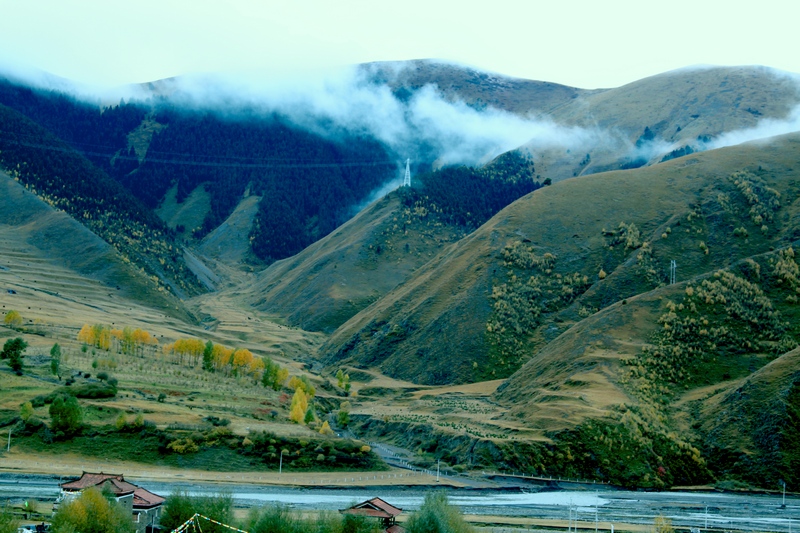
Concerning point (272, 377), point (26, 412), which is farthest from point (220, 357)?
point (26, 412)

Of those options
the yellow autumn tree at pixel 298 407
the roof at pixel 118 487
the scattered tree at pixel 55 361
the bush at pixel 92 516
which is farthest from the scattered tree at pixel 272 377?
the bush at pixel 92 516

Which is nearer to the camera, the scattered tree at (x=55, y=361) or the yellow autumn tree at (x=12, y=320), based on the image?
the scattered tree at (x=55, y=361)

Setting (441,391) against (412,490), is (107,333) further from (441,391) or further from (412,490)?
(412,490)

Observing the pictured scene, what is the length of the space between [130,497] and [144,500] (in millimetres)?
1519

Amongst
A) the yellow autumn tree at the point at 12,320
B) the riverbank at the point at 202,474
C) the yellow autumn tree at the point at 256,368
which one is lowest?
the riverbank at the point at 202,474

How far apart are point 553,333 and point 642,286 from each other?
21.1m

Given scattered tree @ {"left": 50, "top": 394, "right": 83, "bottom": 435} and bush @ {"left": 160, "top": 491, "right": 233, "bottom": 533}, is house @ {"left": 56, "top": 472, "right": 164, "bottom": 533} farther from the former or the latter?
scattered tree @ {"left": 50, "top": 394, "right": 83, "bottom": 435}

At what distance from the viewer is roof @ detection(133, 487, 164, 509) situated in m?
77.4

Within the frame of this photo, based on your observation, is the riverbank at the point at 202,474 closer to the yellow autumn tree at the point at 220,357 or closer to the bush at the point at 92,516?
the bush at the point at 92,516

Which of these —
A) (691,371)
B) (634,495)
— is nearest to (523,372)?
(691,371)

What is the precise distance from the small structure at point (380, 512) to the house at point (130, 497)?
16.2 meters

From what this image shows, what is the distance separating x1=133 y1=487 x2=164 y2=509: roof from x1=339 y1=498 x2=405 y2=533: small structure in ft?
53.2

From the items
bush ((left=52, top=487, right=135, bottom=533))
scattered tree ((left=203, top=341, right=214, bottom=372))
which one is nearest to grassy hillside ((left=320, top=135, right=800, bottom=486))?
scattered tree ((left=203, top=341, right=214, bottom=372))

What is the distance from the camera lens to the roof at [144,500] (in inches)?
3046
